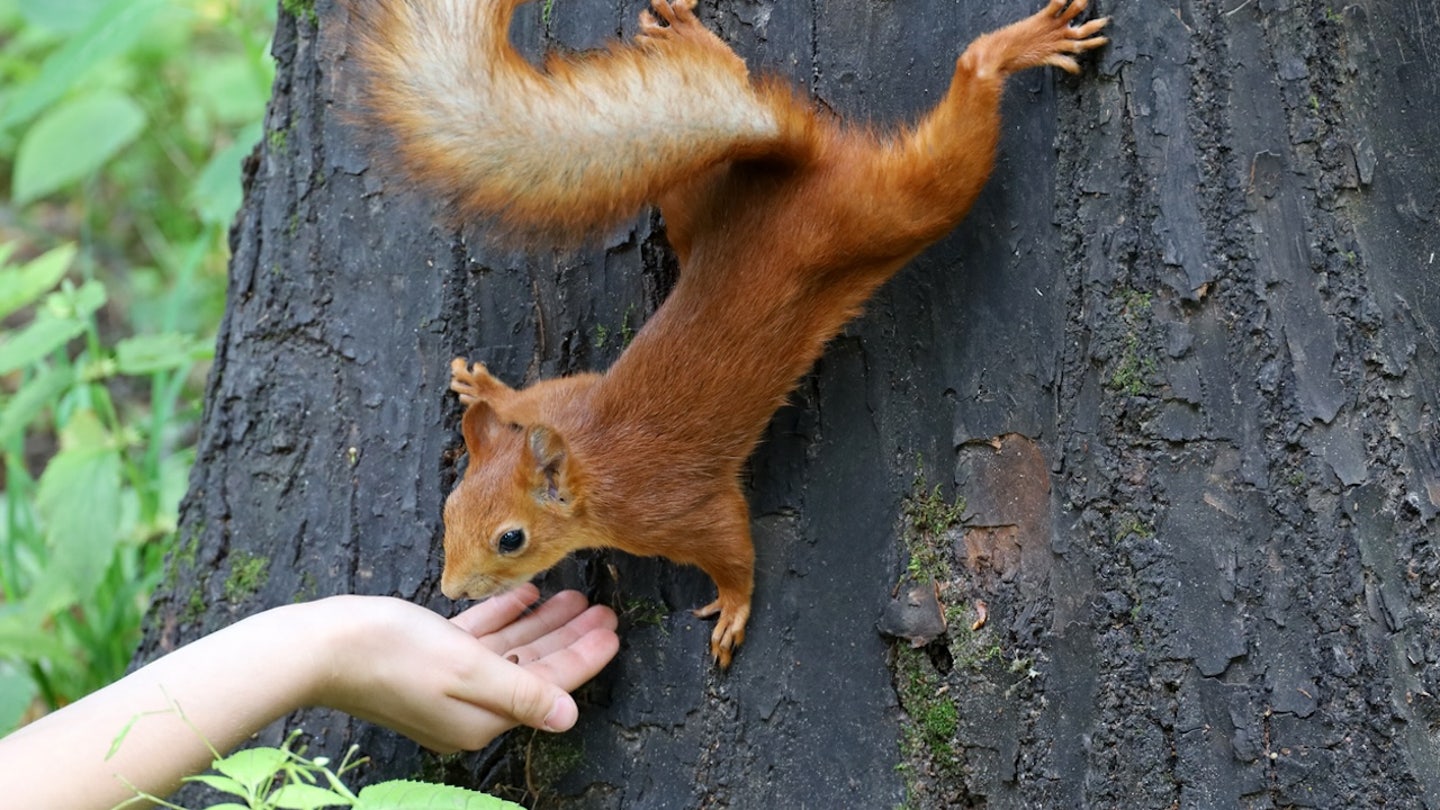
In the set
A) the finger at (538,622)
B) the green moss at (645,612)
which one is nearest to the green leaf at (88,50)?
the finger at (538,622)

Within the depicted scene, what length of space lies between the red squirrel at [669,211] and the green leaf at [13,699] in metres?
1.07

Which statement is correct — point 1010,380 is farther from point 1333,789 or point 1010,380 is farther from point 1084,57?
point 1333,789

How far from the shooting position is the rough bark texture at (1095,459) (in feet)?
4.71

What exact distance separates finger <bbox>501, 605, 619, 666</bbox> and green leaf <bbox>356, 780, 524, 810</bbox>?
469 millimetres

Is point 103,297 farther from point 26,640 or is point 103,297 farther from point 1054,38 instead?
point 1054,38

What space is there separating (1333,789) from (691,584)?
0.81 meters

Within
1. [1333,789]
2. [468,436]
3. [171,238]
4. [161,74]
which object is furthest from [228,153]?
[1333,789]

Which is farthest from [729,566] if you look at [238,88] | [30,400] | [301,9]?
[238,88]

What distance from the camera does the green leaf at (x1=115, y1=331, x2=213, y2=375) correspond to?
2426mm

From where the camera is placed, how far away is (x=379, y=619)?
158cm

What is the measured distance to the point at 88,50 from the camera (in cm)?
224

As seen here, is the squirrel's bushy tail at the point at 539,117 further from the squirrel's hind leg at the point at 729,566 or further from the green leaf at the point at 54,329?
the green leaf at the point at 54,329

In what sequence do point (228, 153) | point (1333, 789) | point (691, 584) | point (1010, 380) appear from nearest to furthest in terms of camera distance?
point (1333, 789)
point (1010, 380)
point (691, 584)
point (228, 153)

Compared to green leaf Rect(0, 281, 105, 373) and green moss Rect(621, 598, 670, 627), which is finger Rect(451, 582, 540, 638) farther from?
green leaf Rect(0, 281, 105, 373)
